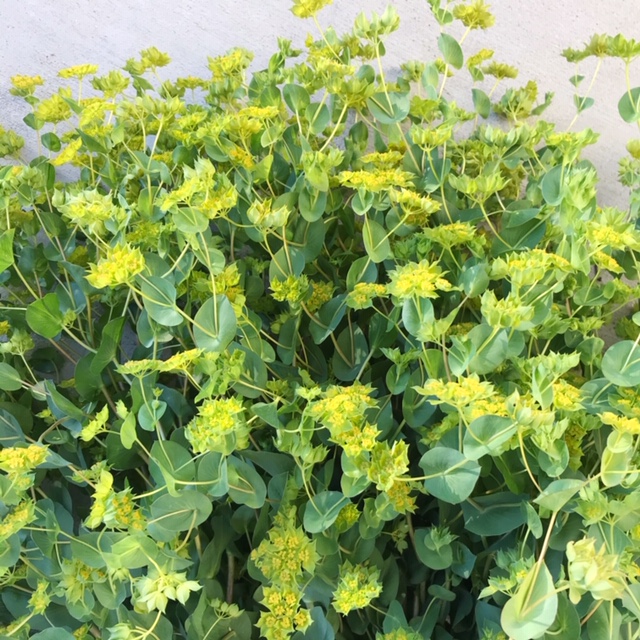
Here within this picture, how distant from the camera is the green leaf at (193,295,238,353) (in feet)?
1.53

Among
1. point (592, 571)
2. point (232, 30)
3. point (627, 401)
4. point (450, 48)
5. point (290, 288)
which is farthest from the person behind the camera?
point (232, 30)

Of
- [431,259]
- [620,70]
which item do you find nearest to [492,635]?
[431,259]

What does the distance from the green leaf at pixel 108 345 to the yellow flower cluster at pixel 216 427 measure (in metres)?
0.20

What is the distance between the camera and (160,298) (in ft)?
1.63

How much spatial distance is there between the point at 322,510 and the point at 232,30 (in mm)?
731

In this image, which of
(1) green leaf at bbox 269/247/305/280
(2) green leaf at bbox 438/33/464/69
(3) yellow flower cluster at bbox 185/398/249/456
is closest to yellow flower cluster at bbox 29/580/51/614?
(3) yellow flower cluster at bbox 185/398/249/456

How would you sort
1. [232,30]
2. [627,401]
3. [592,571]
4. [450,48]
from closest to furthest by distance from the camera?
[592,571], [627,401], [450,48], [232,30]

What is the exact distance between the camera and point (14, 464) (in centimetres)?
46

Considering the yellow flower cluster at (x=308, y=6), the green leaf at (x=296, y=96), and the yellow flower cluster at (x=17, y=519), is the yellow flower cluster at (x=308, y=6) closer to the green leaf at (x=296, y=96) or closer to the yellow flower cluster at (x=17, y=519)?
the green leaf at (x=296, y=96)

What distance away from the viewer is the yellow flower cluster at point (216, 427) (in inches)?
16.5

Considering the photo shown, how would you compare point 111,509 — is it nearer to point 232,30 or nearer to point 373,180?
point 373,180

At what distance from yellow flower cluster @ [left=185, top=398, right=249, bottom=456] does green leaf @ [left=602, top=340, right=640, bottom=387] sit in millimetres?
285

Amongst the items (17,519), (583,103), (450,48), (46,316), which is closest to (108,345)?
(46,316)

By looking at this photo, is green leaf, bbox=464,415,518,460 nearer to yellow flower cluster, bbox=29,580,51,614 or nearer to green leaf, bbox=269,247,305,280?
green leaf, bbox=269,247,305,280
